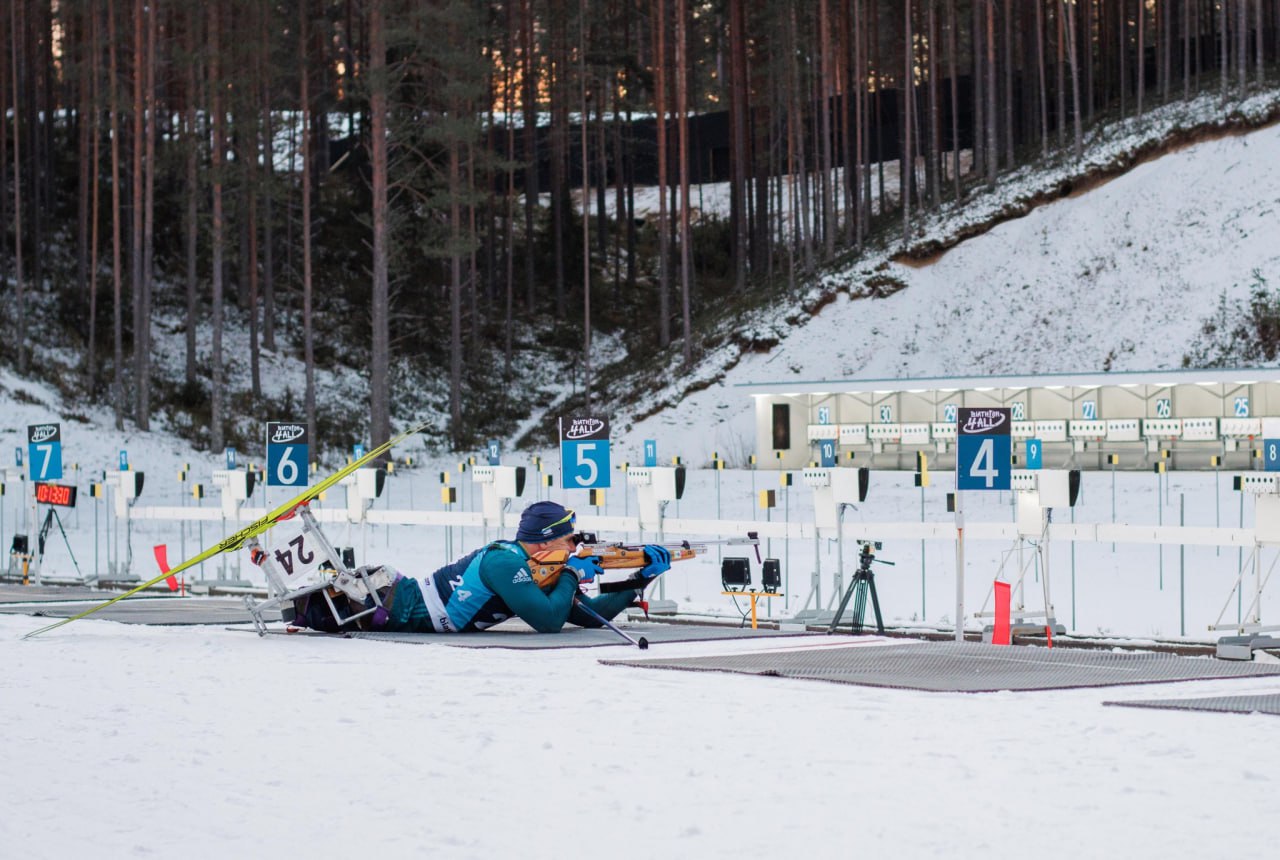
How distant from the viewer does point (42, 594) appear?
47.3 feet

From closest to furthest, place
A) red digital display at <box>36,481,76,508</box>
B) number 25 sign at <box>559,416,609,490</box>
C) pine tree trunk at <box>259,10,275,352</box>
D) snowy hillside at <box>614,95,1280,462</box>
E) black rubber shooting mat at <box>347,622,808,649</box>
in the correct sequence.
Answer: black rubber shooting mat at <box>347,622,808,649</box>, number 25 sign at <box>559,416,609,490</box>, red digital display at <box>36,481,76,508</box>, snowy hillside at <box>614,95,1280,462</box>, pine tree trunk at <box>259,10,275,352</box>

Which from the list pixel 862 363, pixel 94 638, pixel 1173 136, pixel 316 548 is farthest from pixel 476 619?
pixel 1173 136

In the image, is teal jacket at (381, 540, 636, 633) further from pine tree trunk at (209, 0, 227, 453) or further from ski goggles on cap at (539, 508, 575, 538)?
pine tree trunk at (209, 0, 227, 453)

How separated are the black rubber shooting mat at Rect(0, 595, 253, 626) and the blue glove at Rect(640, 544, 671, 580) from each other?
2.90 m

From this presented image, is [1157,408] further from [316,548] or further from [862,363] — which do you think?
[316,548]

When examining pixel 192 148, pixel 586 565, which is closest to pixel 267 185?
pixel 192 148

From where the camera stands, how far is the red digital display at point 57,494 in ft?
56.0

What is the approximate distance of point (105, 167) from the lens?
45562mm

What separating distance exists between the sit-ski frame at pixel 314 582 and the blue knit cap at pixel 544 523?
1146mm

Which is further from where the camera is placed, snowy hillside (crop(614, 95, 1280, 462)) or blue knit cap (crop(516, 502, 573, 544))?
snowy hillside (crop(614, 95, 1280, 462))

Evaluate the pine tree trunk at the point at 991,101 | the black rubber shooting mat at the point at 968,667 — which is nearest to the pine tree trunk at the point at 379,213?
the pine tree trunk at the point at 991,101

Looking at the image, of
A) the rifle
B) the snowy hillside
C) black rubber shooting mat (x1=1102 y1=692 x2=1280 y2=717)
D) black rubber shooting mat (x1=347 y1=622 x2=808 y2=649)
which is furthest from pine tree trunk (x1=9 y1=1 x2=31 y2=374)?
black rubber shooting mat (x1=1102 y1=692 x2=1280 y2=717)

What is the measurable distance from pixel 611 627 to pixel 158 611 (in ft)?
13.6

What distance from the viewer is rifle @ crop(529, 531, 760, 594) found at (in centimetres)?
950
